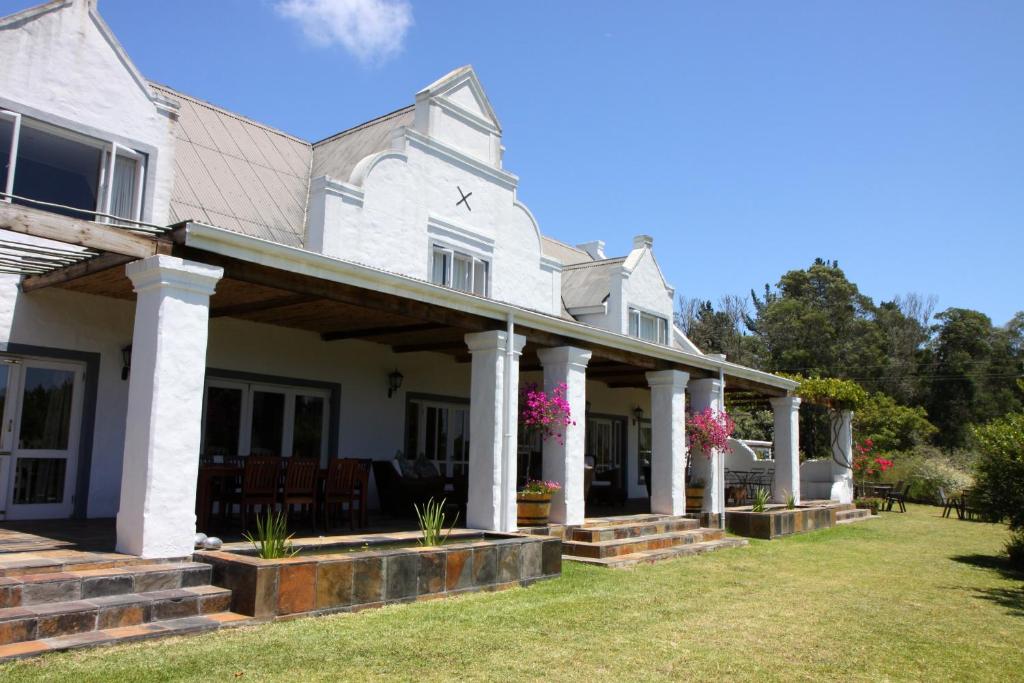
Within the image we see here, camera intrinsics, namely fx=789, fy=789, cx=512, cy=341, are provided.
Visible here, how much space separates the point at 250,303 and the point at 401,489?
3.82 m

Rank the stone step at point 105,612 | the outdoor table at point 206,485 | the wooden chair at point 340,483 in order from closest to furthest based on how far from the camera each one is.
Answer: the stone step at point 105,612 → the outdoor table at point 206,485 → the wooden chair at point 340,483

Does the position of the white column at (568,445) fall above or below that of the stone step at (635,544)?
above

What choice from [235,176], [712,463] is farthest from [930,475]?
[235,176]

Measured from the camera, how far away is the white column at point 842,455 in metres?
19.7

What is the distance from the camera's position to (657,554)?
10.9 metres

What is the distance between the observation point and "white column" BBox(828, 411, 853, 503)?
64.6ft

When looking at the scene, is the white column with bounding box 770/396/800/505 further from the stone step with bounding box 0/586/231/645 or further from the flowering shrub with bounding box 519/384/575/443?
the stone step with bounding box 0/586/231/645

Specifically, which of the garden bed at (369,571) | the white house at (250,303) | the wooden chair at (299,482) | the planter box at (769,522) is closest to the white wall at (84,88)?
the white house at (250,303)

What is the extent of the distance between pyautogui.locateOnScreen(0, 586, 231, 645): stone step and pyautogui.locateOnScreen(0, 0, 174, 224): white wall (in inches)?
223

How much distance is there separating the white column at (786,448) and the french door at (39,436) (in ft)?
45.7

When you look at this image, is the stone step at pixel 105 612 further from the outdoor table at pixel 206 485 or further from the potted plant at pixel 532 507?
the potted plant at pixel 532 507

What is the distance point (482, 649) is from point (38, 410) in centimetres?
655

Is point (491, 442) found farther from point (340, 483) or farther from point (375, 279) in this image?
point (375, 279)

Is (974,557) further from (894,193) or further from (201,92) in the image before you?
(201,92)
